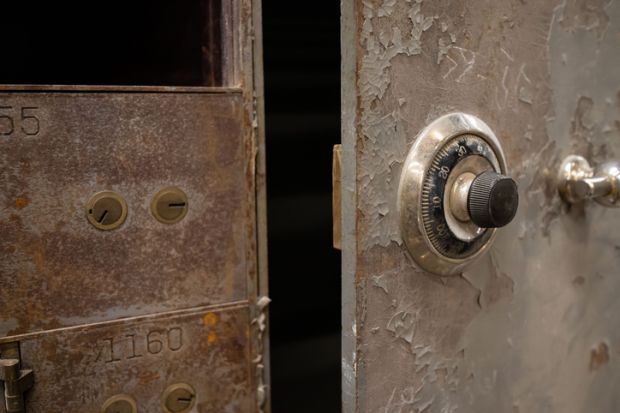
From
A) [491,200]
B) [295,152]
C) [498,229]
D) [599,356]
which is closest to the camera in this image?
[491,200]

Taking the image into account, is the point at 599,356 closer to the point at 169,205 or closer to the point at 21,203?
the point at 169,205

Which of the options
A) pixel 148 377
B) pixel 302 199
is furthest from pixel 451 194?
pixel 302 199

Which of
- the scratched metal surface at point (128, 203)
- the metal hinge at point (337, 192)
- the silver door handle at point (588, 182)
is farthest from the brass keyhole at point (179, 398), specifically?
the silver door handle at point (588, 182)

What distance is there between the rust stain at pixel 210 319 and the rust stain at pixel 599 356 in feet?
1.83

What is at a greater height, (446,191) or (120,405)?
(446,191)

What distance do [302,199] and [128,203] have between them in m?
0.61

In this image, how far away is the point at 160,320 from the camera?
72 cm

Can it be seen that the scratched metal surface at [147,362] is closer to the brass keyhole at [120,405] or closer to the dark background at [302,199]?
the brass keyhole at [120,405]

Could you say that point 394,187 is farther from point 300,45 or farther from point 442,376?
point 300,45

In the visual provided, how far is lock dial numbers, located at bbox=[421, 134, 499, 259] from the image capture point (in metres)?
0.57

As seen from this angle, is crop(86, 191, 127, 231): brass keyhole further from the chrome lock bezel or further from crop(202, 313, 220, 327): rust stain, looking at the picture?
the chrome lock bezel

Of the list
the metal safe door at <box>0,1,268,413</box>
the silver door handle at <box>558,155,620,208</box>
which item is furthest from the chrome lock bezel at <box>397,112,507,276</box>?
the metal safe door at <box>0,1,268,413</box>

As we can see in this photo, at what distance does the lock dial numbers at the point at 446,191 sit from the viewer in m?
0.57

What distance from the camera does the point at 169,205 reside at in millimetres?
712
